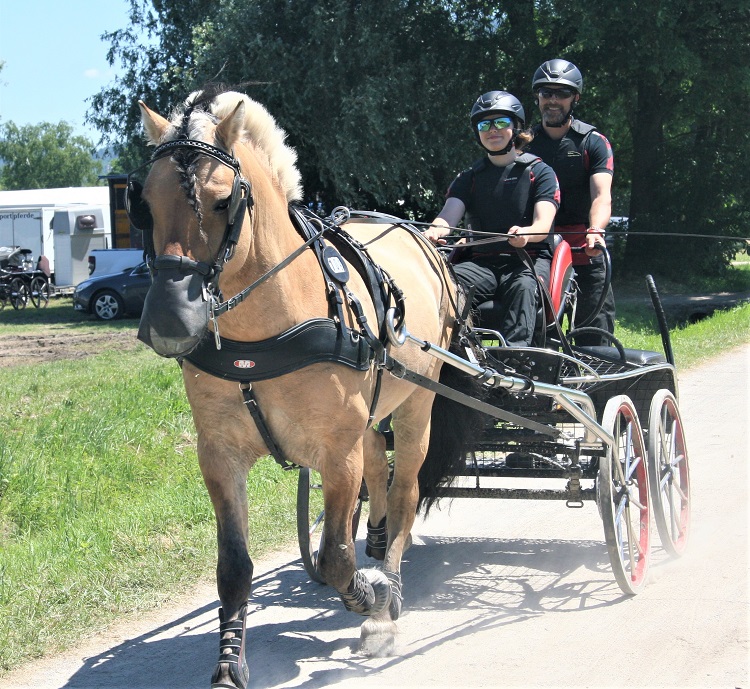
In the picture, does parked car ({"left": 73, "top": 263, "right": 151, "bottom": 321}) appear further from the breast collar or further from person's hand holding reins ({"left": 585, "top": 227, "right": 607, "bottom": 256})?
the breast collar

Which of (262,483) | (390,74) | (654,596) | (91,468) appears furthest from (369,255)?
(390,74)

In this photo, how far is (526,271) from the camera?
526 centimetres

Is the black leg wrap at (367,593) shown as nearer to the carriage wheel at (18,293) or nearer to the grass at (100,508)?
the grass at (100,508)

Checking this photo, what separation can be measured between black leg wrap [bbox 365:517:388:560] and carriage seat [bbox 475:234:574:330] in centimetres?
131

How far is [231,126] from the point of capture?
3283 mm

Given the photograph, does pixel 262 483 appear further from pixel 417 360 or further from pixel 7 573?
pixel 417 360

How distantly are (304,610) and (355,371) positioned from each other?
1724mm

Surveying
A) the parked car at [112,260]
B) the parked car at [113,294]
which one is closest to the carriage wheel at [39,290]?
the parked car at [112,260]

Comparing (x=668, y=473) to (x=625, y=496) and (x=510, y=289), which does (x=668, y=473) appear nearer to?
(x=625, y=496)


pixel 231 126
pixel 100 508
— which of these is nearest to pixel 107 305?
pixel 100 508

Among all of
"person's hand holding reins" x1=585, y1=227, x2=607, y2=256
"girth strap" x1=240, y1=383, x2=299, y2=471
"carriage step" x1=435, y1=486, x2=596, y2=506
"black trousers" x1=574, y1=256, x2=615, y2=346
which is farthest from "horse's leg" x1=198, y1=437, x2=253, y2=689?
"black trousers" x1=574, y1=256, x2=615, y2=346

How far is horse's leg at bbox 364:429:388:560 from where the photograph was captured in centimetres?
524

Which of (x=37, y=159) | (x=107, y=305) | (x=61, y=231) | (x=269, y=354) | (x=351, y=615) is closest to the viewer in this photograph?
(x=269, y=354)

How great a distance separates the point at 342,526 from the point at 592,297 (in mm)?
2982
